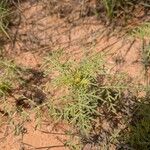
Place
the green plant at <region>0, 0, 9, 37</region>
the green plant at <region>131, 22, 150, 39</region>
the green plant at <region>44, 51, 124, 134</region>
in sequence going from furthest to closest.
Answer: the green plant at <region>0, 0, 9, 37</region> → the green plant at <region>131, 22, 150, 39</region> → the green plant at <region>44, 51, 124, 134</region>

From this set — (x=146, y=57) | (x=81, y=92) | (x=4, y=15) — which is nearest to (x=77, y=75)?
(x=81, y=92)

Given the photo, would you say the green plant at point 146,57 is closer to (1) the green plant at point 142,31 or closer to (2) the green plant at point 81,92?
(1) the green plant at point 142,31

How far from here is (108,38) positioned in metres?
3.30

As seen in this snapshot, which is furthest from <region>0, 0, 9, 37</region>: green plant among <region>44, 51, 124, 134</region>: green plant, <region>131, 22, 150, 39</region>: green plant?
<region>131, 22, 150, 39</region>: green plant

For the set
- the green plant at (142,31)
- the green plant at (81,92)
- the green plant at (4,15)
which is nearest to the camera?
the green plant at (81,92)

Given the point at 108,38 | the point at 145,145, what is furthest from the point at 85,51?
the point at 145,145

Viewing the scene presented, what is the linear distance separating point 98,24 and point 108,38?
6.6 inches

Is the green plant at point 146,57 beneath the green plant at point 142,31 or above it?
beneath

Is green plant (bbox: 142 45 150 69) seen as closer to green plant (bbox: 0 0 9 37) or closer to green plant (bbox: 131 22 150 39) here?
green plant (bbox: 131 22 150 39)

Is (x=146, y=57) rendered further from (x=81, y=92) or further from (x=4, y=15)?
(x=4, y=15)

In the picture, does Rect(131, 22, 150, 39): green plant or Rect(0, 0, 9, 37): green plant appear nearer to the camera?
Rect(131, 22, 150, 39): green plant

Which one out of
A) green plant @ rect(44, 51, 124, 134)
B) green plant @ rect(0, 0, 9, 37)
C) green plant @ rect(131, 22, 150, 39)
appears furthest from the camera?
green plant @ rect(0, 0, 9, 37)

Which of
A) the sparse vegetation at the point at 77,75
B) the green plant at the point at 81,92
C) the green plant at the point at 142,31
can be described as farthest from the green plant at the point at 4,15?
the green plant at the point at 142,31

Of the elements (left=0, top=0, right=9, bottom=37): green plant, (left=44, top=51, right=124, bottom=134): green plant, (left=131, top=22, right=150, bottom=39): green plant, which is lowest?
(left=44, top=51, right=124, bottom=134): green plant
